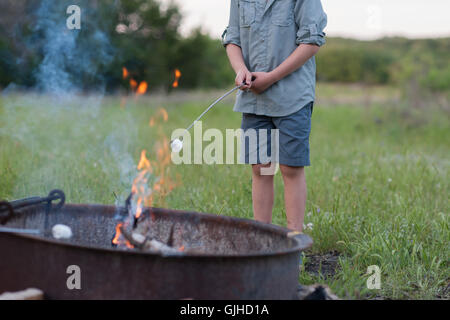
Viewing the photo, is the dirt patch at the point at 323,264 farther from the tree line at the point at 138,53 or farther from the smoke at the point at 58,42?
the smoke at the point at 58,42

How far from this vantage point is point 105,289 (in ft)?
5.97

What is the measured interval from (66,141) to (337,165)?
3.27 m

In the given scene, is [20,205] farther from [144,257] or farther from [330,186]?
[330,186]

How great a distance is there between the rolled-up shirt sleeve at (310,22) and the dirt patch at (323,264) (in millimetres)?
1176

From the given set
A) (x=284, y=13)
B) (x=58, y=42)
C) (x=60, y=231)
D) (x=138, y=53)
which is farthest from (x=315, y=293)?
(x=138, y=53)

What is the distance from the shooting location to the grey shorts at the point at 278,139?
2.66 meters

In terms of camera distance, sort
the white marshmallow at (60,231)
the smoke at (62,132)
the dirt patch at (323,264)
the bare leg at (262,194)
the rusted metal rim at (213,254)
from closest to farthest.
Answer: the rusted metal rim at (213,254)
the white marshmallow at (60,231)
the dirt patch at (323,264)
the bare leg at (262,194)
the smoke at (62,132)

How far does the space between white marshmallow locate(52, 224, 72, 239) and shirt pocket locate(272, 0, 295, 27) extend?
1.50m

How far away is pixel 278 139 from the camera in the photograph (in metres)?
2.74

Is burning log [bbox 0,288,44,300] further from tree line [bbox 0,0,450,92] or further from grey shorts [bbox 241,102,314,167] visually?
tree line [bbox 0,0,450,92]

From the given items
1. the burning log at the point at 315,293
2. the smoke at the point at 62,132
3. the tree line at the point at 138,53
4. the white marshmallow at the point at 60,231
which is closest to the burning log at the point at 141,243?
the white marshmallow at the point at 60,231

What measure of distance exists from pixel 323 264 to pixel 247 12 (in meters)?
1.48

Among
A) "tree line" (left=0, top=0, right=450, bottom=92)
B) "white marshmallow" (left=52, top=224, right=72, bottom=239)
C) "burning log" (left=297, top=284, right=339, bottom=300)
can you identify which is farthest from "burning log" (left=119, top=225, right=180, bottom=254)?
"tree line" (left=0, top=0, right=450, bottom=92)
